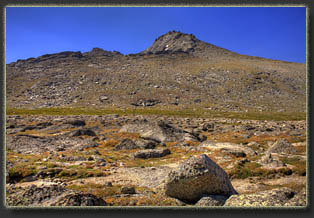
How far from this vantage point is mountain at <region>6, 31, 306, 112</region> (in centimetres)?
10206

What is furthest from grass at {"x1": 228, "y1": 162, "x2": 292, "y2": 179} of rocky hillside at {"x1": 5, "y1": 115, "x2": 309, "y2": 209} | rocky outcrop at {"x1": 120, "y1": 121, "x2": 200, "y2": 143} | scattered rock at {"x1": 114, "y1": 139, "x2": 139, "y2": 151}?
rocky outcrop at {"x1": 120, "y1": 121, "x2": 200, "y2": 143}

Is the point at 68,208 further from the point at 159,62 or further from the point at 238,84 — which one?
the point at 159,62

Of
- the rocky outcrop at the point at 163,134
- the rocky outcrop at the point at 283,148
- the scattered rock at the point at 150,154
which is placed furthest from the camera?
the rocky outcrop at the point at 163,134

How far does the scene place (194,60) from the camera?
157 metres

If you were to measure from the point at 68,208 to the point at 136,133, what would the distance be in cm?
3500

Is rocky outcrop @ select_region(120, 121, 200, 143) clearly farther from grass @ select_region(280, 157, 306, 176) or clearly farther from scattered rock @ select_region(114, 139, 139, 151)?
grass @ select_region(280, 157, 306, 176)

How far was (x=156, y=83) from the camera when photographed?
390 ft

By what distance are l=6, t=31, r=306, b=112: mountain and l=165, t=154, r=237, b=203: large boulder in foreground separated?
287 feet

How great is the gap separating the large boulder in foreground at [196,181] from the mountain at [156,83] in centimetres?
8735

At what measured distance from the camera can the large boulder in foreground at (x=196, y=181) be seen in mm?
9516

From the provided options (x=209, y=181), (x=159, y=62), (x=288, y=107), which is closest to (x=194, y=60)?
(x=159, y=62)

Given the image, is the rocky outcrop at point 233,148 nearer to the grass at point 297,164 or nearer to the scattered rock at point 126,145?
the grass at point 297,164

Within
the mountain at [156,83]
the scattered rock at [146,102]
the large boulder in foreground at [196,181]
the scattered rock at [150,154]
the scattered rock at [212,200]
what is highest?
the mountain at [156,83]

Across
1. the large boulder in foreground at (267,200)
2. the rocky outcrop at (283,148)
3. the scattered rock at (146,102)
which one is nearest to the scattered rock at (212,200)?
the large boulder in foreground at (267,200)
